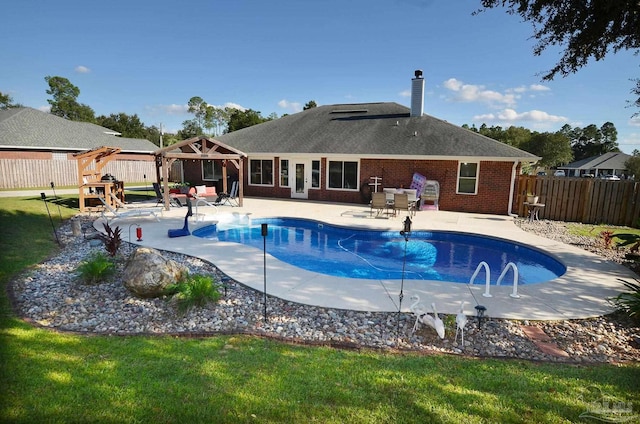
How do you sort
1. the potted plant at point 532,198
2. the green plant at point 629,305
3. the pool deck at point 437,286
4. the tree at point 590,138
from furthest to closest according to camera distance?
1. the tree at point 590,138
2. the potted plant at point 532,198
3. the pool deck at point 437,286
4. the green plant at point 629,305

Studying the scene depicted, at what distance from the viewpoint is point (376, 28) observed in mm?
15102

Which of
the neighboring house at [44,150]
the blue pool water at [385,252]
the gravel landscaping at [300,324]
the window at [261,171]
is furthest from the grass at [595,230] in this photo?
the neighboring house at [44,150]

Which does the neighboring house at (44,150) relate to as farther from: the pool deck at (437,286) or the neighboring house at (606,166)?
the neighboring house at (606,166)

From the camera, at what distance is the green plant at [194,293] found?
5.05 m

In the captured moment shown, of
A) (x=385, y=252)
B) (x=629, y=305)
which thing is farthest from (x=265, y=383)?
(x=385, y=252)

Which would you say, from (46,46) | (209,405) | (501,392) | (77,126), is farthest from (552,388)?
(77,126)

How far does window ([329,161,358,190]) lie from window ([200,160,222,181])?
25.7 ft

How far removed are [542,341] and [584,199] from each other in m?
12.1

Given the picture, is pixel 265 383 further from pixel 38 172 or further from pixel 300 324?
→ pixel 38 172

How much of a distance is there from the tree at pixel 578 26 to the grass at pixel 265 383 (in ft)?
22.3

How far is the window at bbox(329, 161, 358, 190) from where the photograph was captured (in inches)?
668

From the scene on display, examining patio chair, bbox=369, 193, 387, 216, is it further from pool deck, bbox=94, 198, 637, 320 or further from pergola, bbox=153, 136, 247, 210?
pergola, bbox=153, 136, 247, 210

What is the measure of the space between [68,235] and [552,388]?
11709 mm

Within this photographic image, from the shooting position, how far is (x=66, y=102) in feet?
197
